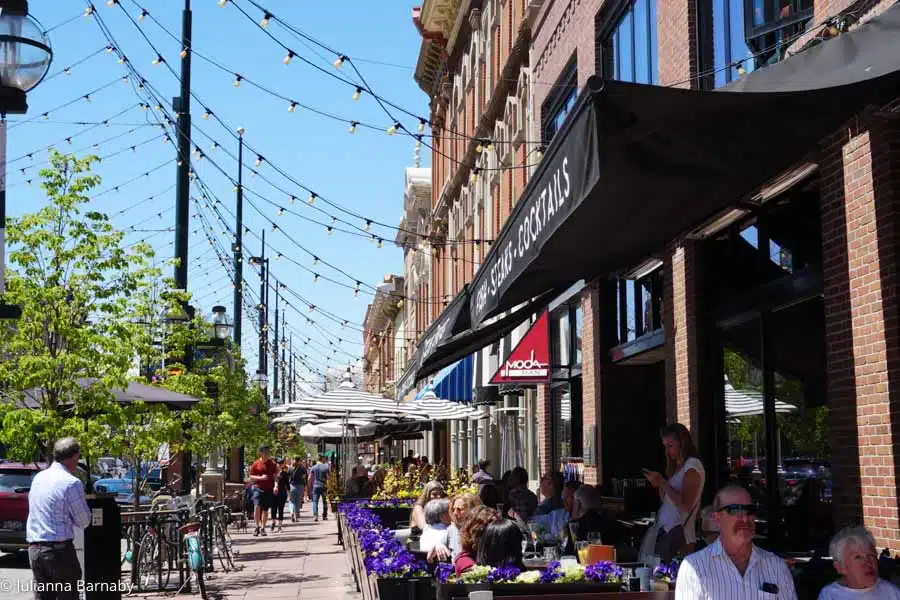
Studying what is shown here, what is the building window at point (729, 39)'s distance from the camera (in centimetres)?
1145

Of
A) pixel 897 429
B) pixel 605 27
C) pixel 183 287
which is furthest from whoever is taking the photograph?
pixel 183 287

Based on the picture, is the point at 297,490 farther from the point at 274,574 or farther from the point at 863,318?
the point at 863,318

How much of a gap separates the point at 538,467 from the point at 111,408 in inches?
420

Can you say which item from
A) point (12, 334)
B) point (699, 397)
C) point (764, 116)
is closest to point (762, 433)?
point (699, 397)

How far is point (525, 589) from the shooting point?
6.38 m

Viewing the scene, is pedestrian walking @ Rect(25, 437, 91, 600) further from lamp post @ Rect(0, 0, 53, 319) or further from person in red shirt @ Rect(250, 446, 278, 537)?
person in red shirt @ Rect(250, 446, 278, 537)

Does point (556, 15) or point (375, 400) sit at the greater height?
point (556, 15)

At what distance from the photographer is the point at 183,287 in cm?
1922

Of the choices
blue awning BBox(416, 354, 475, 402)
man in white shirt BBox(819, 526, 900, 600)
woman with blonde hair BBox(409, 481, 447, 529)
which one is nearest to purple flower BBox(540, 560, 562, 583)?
man in white shirt BBox(819, 526, 900, 600)

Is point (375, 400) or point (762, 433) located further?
point (375, 400)

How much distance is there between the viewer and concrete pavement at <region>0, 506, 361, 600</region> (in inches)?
560

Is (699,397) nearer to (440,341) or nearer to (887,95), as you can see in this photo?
(440,341)

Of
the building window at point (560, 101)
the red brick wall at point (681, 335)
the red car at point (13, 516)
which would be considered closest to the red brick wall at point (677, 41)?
the red brick wall at point (681, 335)

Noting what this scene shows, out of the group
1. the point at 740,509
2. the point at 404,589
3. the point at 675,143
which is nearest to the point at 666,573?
the point at 740,509
